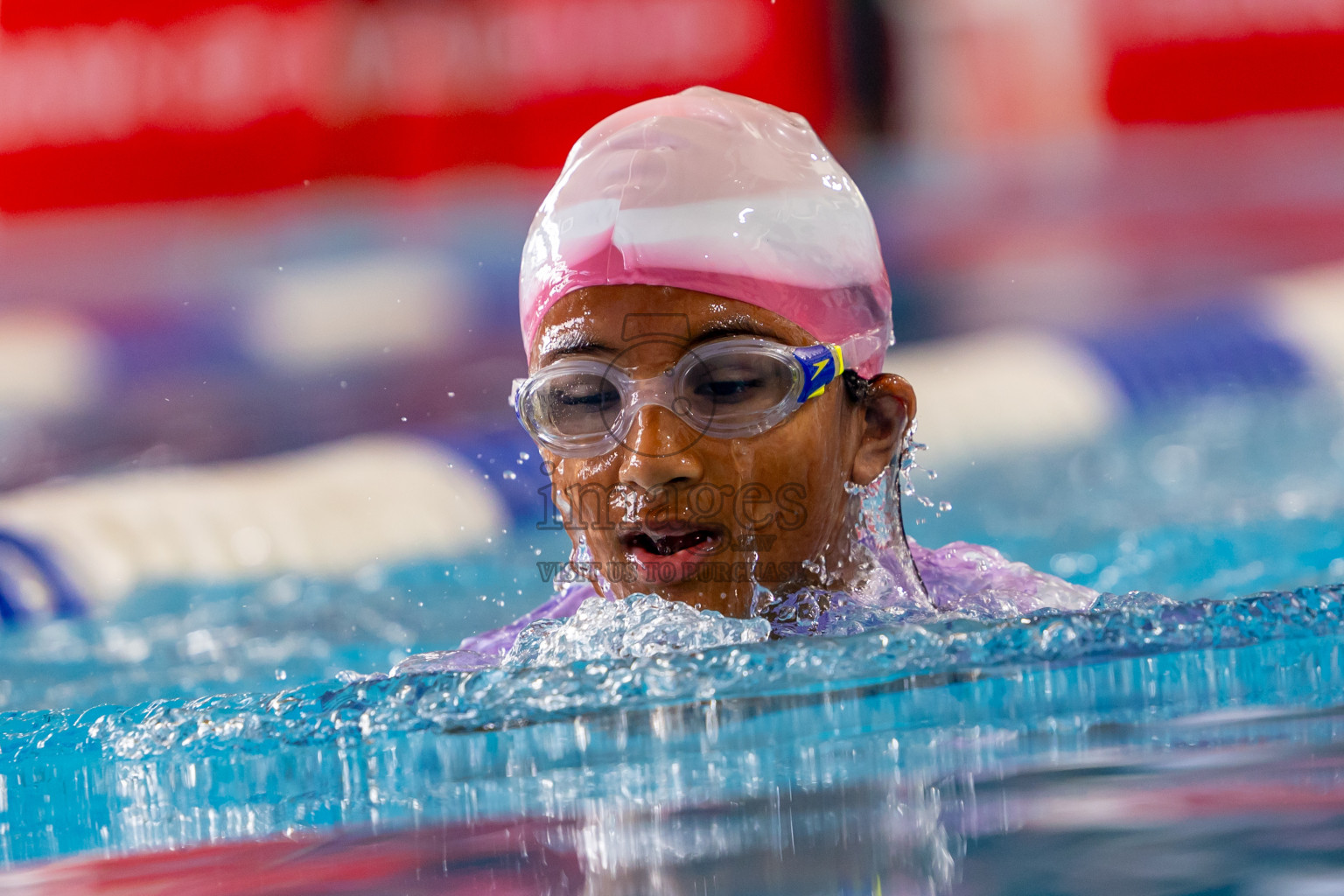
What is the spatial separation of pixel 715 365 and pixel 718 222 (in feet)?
0.64

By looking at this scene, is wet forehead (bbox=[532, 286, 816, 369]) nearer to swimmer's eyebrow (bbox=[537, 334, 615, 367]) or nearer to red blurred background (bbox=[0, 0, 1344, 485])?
swimmer's eyebrow (bbox=[537, 334, 615, 367])

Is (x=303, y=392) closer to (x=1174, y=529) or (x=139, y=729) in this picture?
(x=1174, y=529)

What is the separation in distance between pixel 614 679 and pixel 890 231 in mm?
6673

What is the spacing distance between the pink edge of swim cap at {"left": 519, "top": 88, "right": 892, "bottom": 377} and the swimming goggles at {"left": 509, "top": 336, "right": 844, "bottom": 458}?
0.09 metres

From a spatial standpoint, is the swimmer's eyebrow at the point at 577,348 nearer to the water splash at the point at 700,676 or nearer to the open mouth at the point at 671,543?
the open mouth at the point at 671,543

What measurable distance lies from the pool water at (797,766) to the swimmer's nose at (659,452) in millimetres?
330

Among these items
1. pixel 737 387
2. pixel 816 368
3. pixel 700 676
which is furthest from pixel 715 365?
pixel 700 676

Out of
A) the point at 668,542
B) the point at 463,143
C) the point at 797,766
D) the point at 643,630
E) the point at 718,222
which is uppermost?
the point at 463,143

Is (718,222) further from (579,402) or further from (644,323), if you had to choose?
(579,402)

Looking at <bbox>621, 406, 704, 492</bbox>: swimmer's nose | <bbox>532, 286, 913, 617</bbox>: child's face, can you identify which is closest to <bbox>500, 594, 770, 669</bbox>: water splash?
<bbox>532, 286, 913, 617</bbox>: child's face

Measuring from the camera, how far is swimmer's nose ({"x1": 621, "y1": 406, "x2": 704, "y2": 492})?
179 cm

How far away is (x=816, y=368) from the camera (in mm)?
1918

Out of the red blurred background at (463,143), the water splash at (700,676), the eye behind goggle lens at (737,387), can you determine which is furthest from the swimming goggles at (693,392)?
the red blurred background at (463,143)

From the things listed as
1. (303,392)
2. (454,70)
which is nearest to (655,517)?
(303,392)
